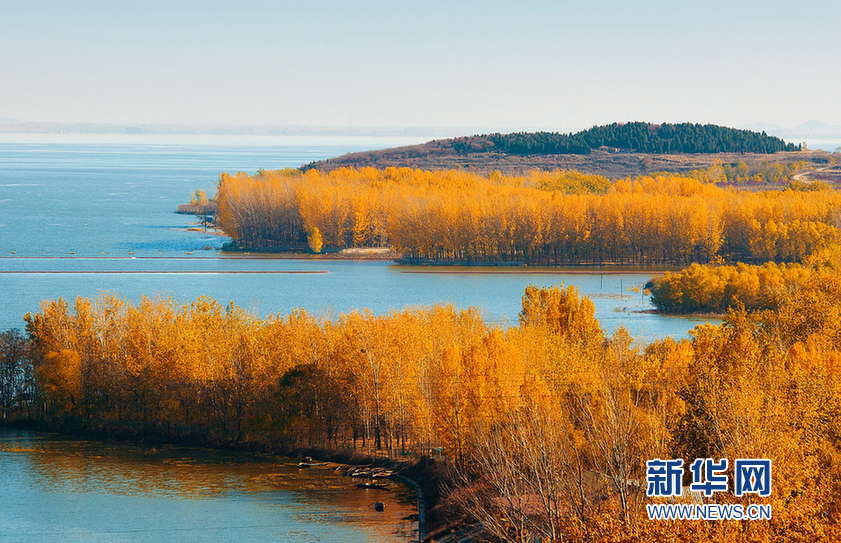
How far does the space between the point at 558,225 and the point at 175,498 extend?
161ft

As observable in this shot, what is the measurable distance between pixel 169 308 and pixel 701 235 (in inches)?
1774

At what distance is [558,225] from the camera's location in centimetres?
6781

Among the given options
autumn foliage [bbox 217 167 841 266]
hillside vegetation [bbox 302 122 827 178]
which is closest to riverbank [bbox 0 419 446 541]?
autumn foliage [bbox 217 167 841 266]

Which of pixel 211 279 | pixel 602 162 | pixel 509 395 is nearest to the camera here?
pixel 509 395

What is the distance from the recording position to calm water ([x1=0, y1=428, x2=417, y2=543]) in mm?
19922

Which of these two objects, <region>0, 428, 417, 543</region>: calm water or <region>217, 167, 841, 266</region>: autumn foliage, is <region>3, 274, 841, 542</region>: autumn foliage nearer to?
<region>0, 428, 417, 543</region>: calm water

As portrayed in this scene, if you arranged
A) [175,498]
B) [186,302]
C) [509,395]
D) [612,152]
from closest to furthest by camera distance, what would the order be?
[509,395] < [175,498] < [186,302] < [612,152]

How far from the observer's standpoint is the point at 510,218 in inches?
2680

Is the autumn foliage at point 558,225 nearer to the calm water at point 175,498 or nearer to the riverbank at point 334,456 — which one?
the riverbank at point 334,456

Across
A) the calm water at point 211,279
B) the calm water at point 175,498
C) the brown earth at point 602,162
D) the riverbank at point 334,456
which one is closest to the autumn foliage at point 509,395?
the riverbank at point 334,456

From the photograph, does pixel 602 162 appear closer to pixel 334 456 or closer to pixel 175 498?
pixel 334 456

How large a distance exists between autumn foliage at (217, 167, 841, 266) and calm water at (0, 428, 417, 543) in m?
43.6

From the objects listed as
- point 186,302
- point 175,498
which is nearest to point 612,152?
point 186,302

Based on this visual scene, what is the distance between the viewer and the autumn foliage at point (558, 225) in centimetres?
6519
